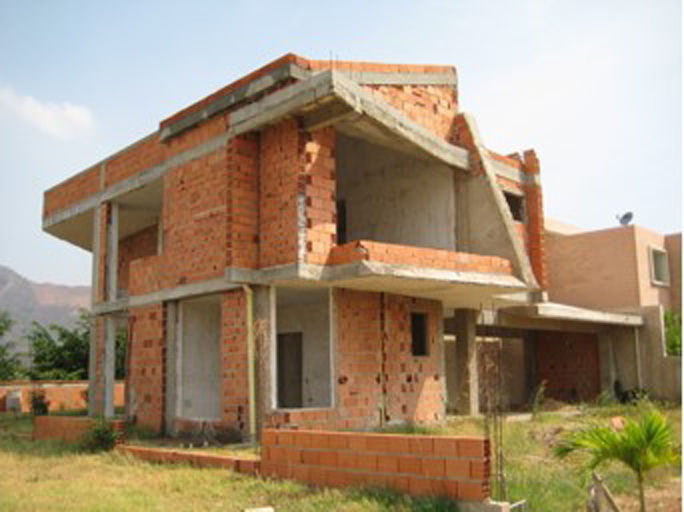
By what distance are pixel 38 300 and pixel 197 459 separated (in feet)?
357

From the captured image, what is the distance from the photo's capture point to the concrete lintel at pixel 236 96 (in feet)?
41.9

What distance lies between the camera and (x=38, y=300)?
110 m

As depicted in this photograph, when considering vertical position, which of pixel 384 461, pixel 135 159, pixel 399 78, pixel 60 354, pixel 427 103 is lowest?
pixel 384 461

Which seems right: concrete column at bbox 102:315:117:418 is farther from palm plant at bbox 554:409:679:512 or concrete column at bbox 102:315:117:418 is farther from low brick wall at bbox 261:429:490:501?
palm plant at bbox 554:409:679:512

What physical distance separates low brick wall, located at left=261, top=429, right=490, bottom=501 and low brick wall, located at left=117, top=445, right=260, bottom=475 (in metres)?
0.35

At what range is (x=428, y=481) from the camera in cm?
711

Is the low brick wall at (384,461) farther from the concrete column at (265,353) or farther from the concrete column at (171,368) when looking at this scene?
the concrete column at (171,368)

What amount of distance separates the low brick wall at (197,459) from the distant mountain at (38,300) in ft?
288

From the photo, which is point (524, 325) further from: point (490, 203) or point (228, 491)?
point (228, 491)

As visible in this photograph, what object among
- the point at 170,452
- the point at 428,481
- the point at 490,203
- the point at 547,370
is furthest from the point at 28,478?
the point at 547,370

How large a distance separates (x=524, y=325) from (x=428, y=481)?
46.1 feet

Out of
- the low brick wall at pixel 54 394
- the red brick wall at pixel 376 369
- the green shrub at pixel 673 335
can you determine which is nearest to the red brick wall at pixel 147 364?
the red brick wall at pixel 376 369

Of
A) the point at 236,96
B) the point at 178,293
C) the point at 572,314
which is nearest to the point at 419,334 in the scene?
the point at 178,293

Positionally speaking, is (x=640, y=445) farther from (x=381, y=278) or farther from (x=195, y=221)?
(x=195, y=221)
